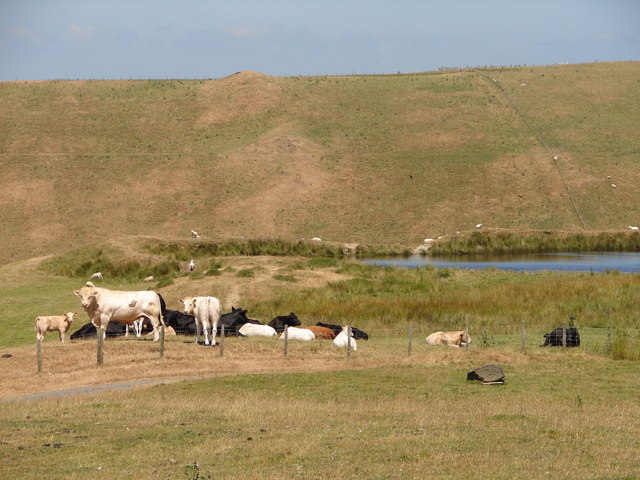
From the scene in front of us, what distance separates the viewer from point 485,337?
116 feet

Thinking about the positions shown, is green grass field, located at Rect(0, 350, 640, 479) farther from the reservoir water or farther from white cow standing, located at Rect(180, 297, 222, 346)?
the reservoir water

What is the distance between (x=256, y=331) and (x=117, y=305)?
634 centimetres

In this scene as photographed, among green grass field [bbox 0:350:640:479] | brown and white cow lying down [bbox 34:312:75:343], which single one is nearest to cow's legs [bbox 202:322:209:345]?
green grass field [bbox 0:350:640:479]

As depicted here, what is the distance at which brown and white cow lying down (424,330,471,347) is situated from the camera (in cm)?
3523

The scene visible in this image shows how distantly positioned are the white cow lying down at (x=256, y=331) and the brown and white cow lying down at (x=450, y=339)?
6.60 metres

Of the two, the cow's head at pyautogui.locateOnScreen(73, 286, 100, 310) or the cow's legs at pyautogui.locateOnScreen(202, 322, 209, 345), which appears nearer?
the cow's legs at pyautogui.locateOnScreen(202, 322, 209, 345)

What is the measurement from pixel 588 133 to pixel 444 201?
104 feet

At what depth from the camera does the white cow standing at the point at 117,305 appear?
112 ft

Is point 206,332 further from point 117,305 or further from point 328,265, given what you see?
point 328,265

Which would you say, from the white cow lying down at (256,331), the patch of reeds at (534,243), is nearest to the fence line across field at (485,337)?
the white cow lying down at (256,331)

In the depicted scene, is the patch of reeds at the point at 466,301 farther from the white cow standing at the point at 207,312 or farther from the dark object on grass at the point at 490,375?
the dark object on grass at the point at 490,375

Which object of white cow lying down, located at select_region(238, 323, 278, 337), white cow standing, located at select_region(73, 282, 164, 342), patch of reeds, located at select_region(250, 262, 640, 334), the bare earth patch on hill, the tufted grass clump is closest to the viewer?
white cow standing, located at select_region(73, 282, 164, 342)

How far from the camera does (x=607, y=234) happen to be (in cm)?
8775

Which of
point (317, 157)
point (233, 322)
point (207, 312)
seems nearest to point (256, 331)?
point (233, 322)
